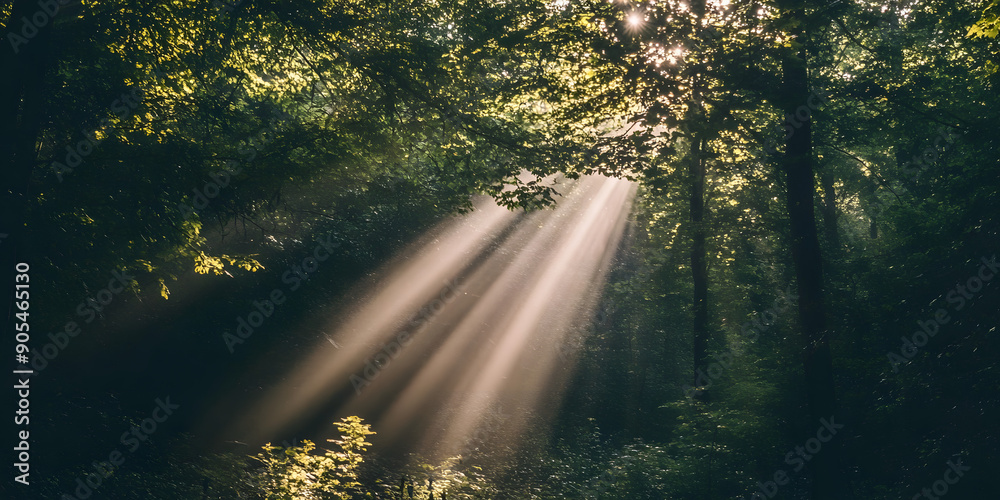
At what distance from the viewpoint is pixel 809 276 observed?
958cm

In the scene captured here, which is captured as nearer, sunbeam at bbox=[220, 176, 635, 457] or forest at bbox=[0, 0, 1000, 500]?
forest at bbox=[0, 0, 1000, 500]

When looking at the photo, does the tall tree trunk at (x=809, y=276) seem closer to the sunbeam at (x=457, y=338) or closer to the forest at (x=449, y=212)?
the forest at (x=449, y=212)

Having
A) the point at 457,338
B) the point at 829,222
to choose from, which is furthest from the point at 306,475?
the point at 829,222

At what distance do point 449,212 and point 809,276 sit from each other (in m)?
6.70

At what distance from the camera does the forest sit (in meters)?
7.43

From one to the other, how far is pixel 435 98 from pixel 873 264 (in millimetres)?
11021

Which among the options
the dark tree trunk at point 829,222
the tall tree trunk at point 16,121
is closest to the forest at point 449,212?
the tall tree trunk at point 16,121

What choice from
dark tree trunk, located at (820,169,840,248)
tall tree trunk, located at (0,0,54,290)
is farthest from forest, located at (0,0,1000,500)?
dark tree trunk, located at (820,169,840,248)

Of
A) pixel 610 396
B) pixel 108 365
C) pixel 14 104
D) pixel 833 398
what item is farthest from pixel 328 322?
pixel 833 398

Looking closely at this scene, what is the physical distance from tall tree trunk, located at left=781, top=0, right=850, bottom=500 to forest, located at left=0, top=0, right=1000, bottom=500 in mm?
52

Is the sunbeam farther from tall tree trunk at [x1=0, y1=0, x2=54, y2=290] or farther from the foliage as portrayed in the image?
tall tree trunk at [x1=0, y1=0, x2=54, y2=290]

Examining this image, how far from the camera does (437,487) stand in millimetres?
9523

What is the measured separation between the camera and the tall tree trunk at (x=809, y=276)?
353 inches

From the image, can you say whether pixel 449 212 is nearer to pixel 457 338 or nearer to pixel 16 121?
pixel 16 121
